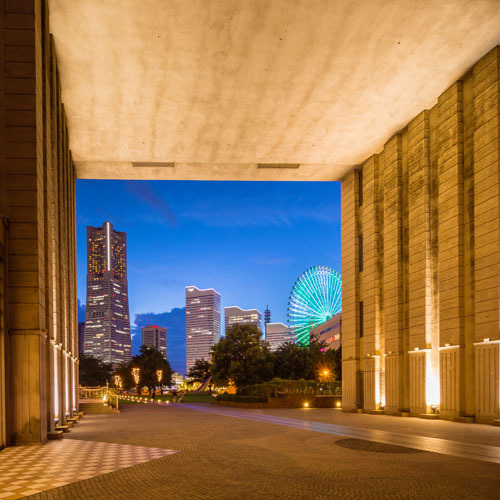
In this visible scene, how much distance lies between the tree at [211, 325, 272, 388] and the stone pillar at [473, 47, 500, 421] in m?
30.4

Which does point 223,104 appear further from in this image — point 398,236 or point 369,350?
point 369,350

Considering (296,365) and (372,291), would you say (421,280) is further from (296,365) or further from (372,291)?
(296,365)

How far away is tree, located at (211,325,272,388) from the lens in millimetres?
46219

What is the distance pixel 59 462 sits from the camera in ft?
32.4

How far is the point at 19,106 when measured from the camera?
13250 mm

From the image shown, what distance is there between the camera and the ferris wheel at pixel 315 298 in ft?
193

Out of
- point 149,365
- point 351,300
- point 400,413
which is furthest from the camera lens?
point 149,365

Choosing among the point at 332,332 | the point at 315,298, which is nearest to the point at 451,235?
the point at 315,298

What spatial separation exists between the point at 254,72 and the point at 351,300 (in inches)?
558

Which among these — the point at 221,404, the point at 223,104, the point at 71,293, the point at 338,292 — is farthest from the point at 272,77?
the point at 338,292

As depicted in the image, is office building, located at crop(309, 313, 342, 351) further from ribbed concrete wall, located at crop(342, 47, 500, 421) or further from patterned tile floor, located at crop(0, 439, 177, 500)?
patterned tile floor, located at crop(0, 439, 177, 500)

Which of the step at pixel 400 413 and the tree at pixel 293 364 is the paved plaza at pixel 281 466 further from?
the tree at pixel 293 364

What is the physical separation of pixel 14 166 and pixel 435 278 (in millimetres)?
15912

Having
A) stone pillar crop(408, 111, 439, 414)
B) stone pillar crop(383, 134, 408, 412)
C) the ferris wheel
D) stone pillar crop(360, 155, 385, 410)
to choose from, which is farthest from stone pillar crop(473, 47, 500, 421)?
the ferris wheel
